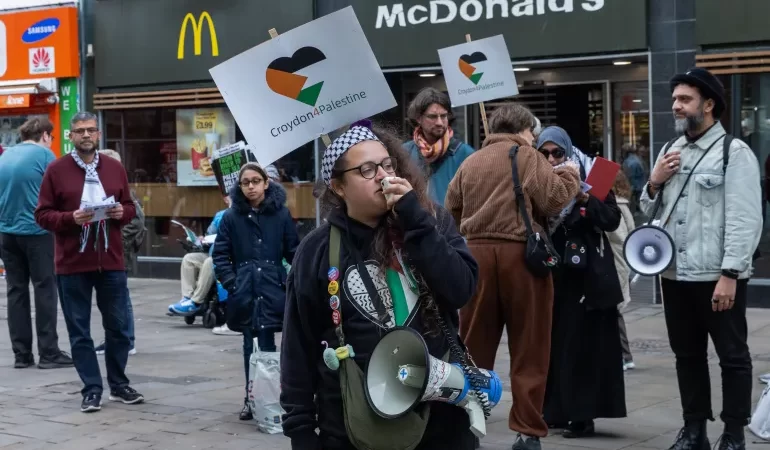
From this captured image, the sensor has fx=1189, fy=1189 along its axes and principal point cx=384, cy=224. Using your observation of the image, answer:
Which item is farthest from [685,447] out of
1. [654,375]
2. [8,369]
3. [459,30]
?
[459,30]

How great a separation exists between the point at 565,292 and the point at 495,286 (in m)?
0.75

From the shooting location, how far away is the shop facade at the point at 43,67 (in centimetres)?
1858

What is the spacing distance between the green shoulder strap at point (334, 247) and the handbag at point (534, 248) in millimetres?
2550

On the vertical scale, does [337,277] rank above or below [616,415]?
above

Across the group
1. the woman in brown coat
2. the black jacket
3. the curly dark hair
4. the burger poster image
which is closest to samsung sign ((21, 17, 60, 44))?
the burger poster image

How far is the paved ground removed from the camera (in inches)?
280

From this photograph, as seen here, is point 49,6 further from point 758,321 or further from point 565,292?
point 565,292

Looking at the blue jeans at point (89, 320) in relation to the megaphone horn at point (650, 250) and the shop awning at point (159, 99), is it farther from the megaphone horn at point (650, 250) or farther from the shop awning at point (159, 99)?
the shop awning at point (159, 99)

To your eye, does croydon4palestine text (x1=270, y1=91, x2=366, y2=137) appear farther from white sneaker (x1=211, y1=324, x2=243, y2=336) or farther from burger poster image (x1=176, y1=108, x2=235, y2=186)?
burger poster image (x1=176, y1=108, x2=235, y2=186)

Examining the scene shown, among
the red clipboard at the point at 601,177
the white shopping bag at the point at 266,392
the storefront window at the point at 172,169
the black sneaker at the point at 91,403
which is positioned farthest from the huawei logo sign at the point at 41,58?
the red clipboard at the point at 601,177

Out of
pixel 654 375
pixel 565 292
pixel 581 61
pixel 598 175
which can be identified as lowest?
pixel 654 375

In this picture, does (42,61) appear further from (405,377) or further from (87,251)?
(405,377)

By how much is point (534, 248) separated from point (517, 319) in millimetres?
426

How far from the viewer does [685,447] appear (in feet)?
20.8
